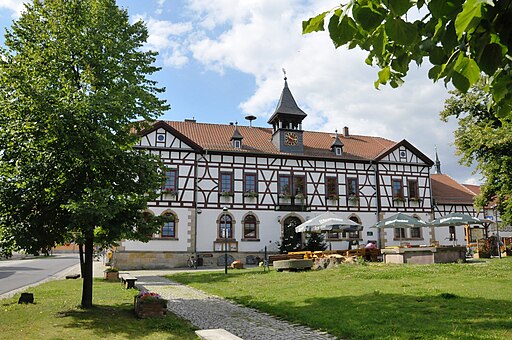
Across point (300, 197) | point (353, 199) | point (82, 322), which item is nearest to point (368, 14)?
point (82, 322)

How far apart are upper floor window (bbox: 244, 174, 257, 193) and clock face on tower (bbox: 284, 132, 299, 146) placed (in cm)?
366

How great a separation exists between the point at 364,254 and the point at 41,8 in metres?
16.0

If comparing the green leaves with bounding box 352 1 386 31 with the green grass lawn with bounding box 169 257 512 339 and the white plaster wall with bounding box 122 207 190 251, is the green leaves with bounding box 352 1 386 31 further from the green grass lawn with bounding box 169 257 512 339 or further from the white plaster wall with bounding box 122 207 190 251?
the white plaster wall with bounding box 122 207 190 251

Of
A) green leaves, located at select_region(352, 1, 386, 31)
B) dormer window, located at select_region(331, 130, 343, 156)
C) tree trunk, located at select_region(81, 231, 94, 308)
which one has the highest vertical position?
dormer window, located at select_region(331, 130, 343, 156)

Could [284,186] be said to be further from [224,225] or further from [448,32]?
[448,32]

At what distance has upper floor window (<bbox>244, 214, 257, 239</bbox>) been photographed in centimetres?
2873

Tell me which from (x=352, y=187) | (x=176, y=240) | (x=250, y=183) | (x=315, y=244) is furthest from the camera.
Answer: (x=352, y=187)

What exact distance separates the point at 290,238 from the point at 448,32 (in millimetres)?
26423

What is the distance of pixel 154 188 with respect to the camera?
11.0m

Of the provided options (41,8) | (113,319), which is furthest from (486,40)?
(41,8)

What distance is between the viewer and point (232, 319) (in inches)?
360

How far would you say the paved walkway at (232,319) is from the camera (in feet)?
24.8

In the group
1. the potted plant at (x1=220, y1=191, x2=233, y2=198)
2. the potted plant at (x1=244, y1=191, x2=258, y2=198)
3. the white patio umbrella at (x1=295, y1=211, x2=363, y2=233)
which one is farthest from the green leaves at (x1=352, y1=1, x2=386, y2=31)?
the potted plant at (x1=244, y1=191, x2=258, y2=198)

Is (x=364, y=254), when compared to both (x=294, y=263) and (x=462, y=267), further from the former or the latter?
(x=462, y=267)
